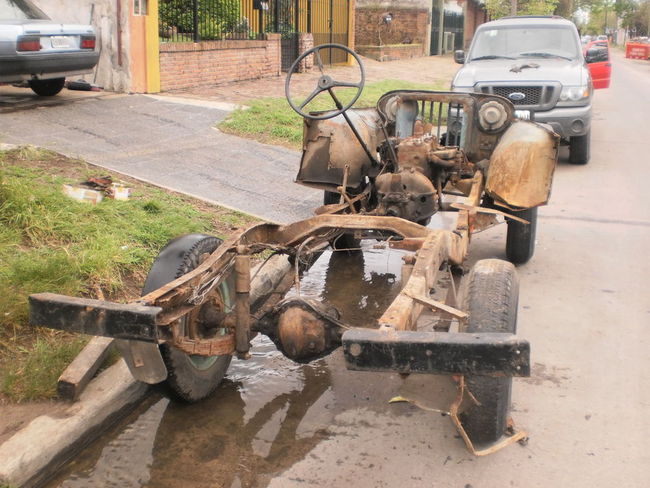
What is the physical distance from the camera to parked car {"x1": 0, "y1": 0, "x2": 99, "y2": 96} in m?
9.49

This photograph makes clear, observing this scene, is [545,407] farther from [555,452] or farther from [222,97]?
[222,97]

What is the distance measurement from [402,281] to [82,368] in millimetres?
1771

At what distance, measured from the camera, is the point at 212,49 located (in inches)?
583

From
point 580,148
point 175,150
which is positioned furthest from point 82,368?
point 580,148

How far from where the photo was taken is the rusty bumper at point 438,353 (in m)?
2.85

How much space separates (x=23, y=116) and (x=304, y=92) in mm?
7062

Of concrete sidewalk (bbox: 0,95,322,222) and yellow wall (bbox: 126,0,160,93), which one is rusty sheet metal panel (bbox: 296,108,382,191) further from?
yellow wall (bbox: 126,0,160,93)

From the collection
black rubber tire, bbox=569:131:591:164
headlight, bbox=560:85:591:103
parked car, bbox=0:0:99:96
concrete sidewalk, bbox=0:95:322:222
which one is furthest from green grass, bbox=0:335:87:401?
black rubber tire, bbox=569:131:591:164

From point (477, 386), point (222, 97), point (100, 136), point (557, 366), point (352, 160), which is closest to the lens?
point (477, 386)

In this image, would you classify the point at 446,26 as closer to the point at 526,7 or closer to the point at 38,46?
the point at 526,7

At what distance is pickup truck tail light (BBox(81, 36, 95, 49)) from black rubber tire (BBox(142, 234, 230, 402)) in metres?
7.55

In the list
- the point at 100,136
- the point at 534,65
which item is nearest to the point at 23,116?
the point at 100,136

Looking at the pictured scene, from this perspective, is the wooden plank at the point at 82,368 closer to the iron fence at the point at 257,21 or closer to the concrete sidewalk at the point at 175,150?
the concrete sidewalk at the point at 175,150

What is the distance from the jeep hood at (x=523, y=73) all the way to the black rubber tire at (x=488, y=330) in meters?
7.63
